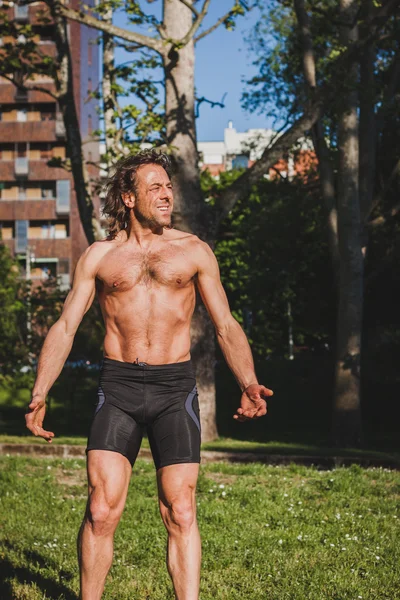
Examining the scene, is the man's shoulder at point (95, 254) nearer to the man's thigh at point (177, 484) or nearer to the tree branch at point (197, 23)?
the man's thigh at point (177, 484)

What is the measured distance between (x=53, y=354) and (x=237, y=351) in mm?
991

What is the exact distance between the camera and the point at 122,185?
5.65 meters

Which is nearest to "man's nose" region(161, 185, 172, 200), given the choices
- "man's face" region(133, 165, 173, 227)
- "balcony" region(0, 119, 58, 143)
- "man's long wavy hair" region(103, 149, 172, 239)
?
"man's face" region(133, 165, 173, 227)

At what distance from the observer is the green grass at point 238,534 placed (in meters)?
6.14

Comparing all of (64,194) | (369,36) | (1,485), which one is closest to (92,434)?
(1,485)

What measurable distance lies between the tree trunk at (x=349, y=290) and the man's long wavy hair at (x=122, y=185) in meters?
14.4

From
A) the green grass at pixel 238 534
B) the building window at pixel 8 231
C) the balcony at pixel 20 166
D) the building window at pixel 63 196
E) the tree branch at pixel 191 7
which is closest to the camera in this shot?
the green grass at pixel 238 534

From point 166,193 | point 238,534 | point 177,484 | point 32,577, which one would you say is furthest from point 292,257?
point 177,484

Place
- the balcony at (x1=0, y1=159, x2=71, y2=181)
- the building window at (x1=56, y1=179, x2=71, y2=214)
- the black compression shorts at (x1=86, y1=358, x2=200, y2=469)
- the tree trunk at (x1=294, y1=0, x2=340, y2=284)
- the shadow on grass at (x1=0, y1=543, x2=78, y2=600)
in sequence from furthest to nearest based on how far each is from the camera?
the balcony at (x1=0, y1=159, x2=71, y2=181) → the building window at (x1=56, y1=179, x2=71, y2=214) → the tree trunk at (x1=294, y1=0, x2=340, y2=284) → the shadow on grass at (x1=0, y1=543, x2=78, y2=600) → the black compression shorts at (x1=86, y1=358, x2=200, y2=469)

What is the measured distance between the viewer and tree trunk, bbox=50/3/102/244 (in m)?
18.6

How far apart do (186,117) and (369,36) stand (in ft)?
11.2

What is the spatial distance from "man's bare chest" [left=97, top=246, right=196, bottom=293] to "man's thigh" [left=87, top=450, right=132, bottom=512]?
913 millimetres

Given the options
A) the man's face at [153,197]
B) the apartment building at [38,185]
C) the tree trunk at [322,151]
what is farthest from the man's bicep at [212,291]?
the apartment building at [38,185]

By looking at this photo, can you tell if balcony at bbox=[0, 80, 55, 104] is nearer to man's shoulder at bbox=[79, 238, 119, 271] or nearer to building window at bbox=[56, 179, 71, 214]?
building window at bbox=[56, 179, 71, 214]
